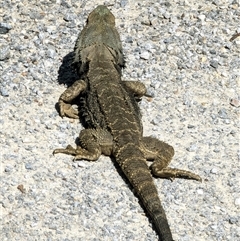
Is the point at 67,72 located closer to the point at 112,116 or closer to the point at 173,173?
the point at 112,116

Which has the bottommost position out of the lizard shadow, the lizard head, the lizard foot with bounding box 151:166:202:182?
the lizard foot with bounding box 151:166:202:182

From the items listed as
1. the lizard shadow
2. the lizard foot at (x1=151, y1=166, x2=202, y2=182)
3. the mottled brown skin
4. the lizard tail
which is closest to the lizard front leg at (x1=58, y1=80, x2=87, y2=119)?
the mottled brown skin

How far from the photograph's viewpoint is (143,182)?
7770 mm

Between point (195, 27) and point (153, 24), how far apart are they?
0.65 meters

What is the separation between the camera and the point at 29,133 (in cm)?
873

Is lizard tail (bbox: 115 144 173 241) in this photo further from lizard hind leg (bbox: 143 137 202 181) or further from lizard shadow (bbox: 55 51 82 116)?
lizard shadow (bbox: 55 51 82 116)

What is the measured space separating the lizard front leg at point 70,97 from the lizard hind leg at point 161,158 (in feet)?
3.89

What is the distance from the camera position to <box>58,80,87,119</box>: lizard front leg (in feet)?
29.6

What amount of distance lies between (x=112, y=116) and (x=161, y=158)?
82 cm

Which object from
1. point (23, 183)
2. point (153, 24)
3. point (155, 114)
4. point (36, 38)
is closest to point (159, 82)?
point (155, 114)

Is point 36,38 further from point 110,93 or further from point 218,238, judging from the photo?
point 218,238

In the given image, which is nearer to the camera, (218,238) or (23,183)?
(218,238)

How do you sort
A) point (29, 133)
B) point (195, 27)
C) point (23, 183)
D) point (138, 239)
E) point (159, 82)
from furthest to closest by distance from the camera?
point (195, 27)
point (159, 82)
point (29, 133)
point (23, 183)
point (138, 239)

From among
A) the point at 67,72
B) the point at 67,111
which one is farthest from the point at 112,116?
the point at 67,72
